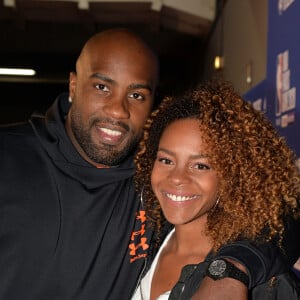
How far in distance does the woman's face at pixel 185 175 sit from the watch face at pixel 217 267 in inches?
11.3

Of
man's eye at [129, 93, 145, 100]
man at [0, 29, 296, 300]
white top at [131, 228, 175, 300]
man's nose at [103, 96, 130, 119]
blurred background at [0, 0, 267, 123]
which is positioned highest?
blurred background at [0, 0, 267, 123]

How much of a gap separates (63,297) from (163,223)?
0.37 m

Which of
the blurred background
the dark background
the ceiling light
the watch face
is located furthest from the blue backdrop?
the ceiling light

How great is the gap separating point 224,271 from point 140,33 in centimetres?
614

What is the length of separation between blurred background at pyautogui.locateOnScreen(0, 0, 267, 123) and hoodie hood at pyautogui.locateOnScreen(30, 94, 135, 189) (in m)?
1.30

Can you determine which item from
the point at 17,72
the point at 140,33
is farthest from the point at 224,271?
the point at 17,72

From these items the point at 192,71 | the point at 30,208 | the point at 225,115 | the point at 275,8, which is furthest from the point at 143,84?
the point at 192,71

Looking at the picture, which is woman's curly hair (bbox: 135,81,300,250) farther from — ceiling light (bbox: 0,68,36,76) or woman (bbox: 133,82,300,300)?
ceiling light (bbox: 0,68,36,76)

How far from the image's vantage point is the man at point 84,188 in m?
1.56

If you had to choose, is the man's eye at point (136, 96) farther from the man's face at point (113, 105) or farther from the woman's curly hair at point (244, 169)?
the woman's curly hair at point (244, 169)

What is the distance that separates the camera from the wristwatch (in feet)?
3.65

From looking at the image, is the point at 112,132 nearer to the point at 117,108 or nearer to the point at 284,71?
the point at 117,108

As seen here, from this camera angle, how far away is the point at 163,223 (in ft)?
5.44

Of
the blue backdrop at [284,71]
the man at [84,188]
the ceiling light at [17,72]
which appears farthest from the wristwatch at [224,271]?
the ceiling light at [17,72]
